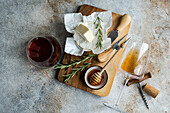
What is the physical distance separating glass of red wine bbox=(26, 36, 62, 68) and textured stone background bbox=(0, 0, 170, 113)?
165 millimetres

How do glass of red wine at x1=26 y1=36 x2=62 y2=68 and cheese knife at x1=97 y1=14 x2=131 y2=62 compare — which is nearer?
glass of red wine at x1=26 y1=36 x2=62 y2=68

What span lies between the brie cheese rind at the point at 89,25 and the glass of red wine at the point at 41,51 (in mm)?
167

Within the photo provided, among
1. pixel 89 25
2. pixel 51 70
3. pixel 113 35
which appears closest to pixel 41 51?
pixel 51 70

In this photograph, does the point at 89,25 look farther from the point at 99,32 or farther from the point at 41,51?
the point at 41,51

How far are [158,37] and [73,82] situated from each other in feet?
2.28

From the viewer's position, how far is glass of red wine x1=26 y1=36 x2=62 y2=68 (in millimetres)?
933

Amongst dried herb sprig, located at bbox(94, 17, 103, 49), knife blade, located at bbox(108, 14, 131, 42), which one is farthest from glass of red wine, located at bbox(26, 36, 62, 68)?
knife blade, located at bbox(108, 14, 131, 42)

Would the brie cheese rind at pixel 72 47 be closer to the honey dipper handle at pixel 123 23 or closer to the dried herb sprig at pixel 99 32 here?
the dried herb sprig at pixel 99 32

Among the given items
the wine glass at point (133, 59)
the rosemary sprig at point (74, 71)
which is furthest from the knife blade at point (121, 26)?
the rosemary sprig at point (74, 71)

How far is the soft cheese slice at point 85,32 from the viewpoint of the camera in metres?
0.97

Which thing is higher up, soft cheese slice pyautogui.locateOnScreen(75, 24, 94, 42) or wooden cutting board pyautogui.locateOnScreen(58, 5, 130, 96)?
soft cheese slice pyautogui.locateOnScreen(75, 24, 94, 42)

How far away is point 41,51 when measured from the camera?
3.10 ft

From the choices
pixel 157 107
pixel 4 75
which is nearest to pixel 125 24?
pixel 157 107

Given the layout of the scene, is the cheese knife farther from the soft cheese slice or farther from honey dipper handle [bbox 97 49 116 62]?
the soft cheese slice
